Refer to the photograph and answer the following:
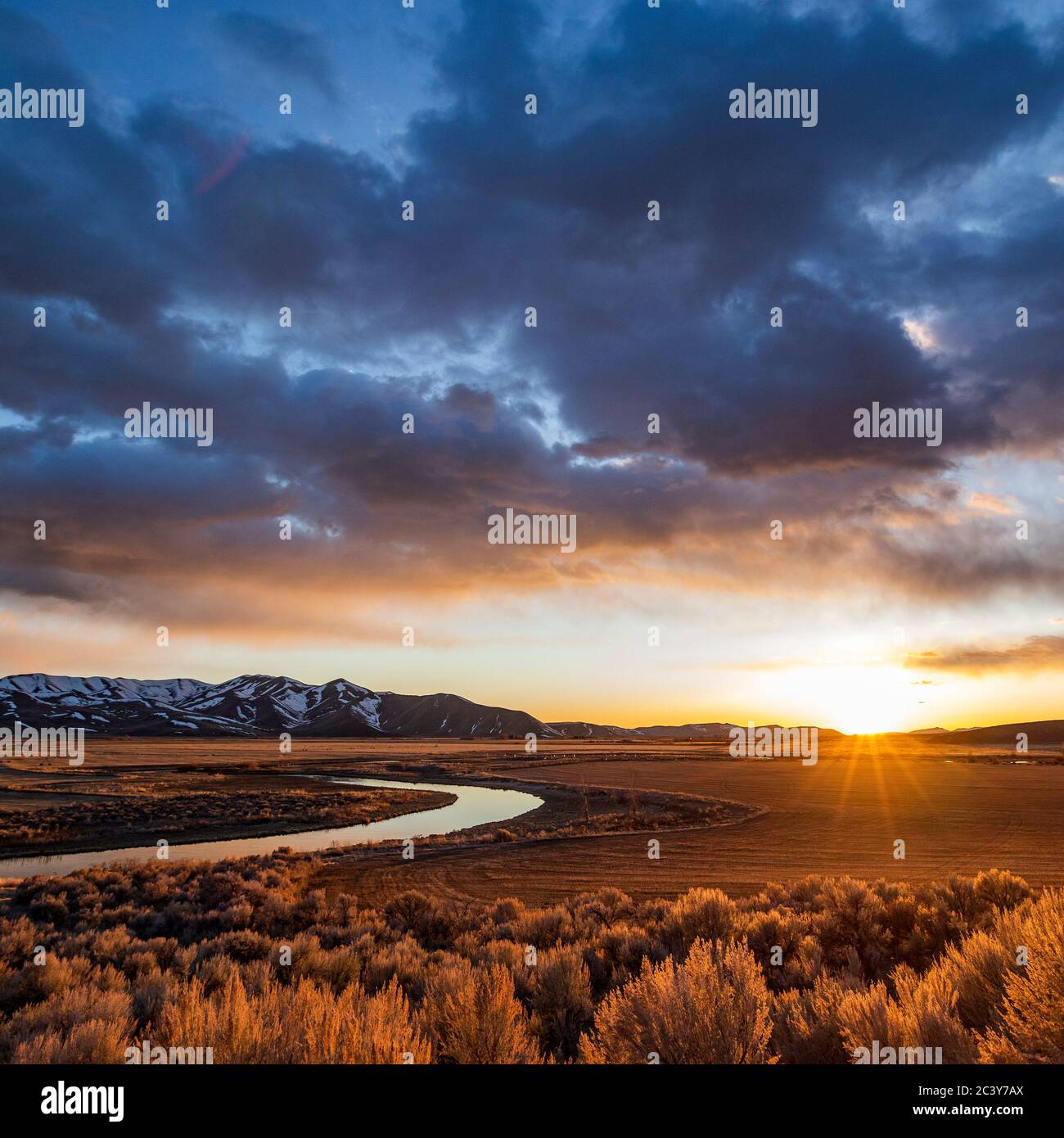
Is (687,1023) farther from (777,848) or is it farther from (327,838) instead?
(327,838)

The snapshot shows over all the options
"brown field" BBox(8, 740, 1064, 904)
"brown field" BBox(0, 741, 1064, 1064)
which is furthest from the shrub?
"brown field" BBox(8, 740, 1064, 904)

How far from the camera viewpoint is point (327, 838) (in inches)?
1259

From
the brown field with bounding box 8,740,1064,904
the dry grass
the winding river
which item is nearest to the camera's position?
the dry grass

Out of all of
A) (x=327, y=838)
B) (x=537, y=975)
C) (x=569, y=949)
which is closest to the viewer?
(x=537, y=975)

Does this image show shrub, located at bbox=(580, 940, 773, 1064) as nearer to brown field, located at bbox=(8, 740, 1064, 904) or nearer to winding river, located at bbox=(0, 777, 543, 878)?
brown field, located at bbox=(8, 740, 1064, 904)

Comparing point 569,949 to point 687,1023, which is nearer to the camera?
point 687,1023

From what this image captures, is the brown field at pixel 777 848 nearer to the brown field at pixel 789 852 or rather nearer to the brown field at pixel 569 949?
the brown field at pixel 789 852

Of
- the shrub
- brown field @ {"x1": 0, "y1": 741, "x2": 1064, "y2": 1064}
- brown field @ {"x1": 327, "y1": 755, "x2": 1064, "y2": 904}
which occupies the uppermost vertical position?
the shrub

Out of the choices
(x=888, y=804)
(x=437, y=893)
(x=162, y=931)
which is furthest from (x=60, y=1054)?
(x=888, y=804)

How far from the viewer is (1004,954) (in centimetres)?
609

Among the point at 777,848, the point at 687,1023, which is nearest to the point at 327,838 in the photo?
the point at 777,848

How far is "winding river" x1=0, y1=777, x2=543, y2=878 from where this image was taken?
24859 mm

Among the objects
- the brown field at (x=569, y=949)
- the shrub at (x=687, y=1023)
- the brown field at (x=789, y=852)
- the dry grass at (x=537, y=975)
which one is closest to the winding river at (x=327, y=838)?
the brown field at (x=569, y=949)
